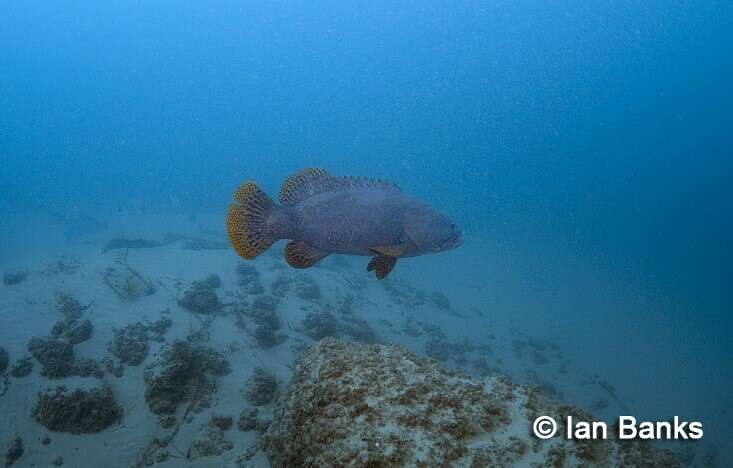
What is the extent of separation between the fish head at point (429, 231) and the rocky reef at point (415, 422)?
1901 millimetres

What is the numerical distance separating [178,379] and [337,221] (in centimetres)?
346

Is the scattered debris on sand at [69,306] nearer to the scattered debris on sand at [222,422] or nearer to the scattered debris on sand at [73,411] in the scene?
the scattered debris on sand at [73,411]

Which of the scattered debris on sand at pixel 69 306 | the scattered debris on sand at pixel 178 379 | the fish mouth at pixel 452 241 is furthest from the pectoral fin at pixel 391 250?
the scattered debris on sand at pixel 69 306

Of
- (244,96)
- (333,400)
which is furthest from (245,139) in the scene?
(333,400)

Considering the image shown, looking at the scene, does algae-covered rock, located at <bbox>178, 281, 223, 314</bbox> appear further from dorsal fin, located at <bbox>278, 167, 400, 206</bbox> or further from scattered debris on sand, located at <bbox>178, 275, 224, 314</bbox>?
dorsal fin, located at <bbox>278, 167, 400, 206</bbox>

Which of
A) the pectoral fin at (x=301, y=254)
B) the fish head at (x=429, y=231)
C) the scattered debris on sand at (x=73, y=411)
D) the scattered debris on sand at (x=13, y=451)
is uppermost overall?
the fish head at (x=429, y=231)

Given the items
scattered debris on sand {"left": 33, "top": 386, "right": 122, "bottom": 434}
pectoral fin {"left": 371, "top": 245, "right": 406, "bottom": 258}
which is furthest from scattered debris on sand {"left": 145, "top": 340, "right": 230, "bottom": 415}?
pectoral fin {"left": 371, "top": 245, "right": 406, "bottom": 258}

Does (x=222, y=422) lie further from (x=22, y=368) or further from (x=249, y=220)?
(x=22, y=368)

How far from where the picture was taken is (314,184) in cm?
447

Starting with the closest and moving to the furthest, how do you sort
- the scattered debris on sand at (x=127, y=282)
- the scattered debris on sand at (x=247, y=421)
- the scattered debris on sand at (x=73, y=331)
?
the scattered debris on sand at (x=247, y=421), the scattered debris on sand at (x=73, y=331), the scattered debris on sand at (x=127, y=282)

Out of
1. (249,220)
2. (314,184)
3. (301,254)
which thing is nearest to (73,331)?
(249,220)

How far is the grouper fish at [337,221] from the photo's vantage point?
421 centimetres

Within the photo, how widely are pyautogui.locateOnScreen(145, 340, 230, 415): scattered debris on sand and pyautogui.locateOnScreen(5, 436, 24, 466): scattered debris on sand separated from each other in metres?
1.30

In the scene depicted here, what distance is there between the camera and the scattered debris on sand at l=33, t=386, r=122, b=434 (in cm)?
455
